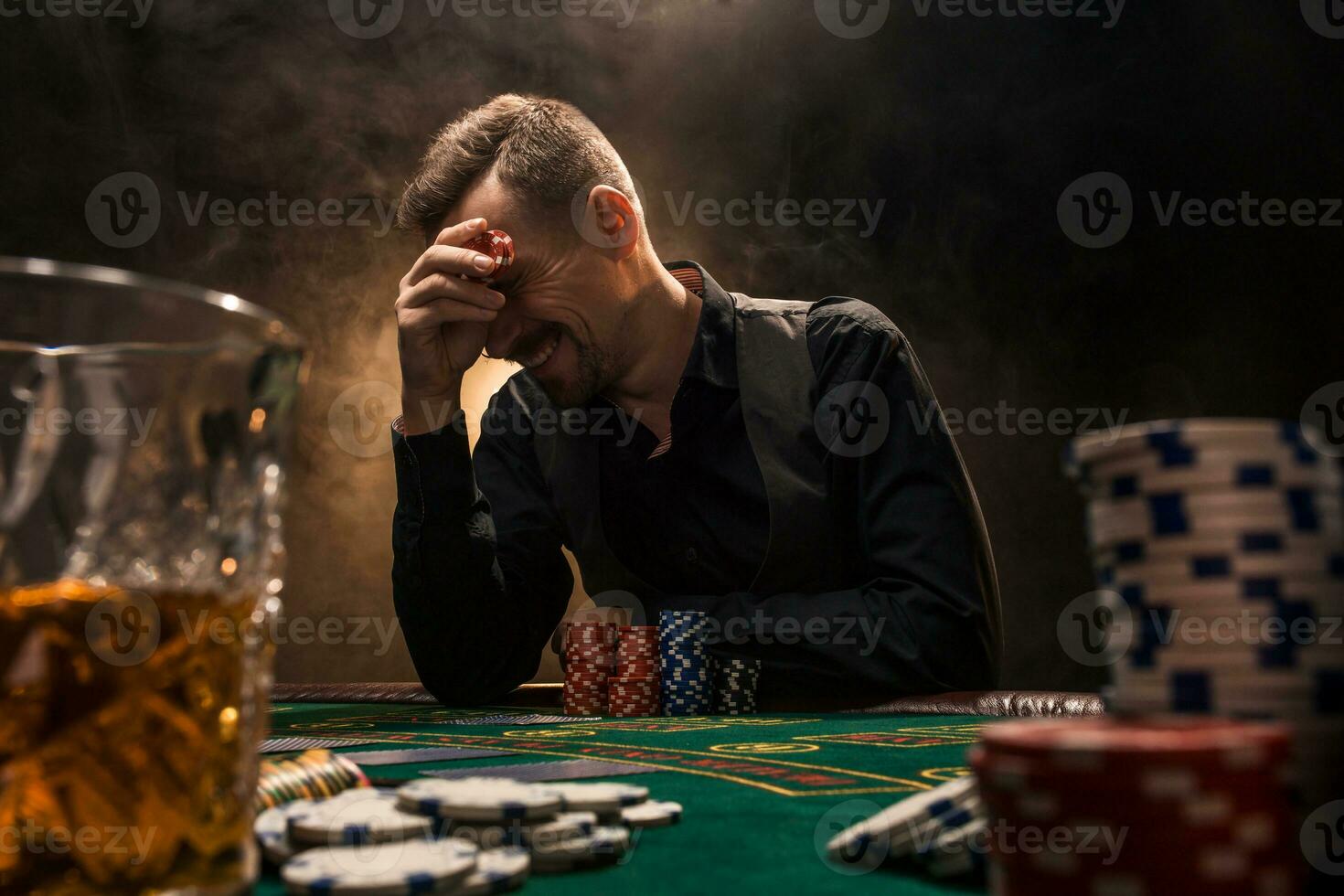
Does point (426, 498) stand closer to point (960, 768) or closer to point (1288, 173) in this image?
point (960, 768)

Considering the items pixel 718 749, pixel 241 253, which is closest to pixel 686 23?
pixel 241 253

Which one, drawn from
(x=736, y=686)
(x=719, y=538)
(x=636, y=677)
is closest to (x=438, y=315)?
(x=719, y=538)

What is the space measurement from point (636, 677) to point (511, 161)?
153 cm

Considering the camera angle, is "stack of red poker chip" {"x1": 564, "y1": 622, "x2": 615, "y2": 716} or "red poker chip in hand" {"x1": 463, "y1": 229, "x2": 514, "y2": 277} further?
"red poker chip in hand" {"x1": 463, "y1": 229, "x2": 514, "y2": 277}

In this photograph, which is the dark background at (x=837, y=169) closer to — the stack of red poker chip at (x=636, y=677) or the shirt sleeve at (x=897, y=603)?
the shirt sleeve at (x=897, y=603)

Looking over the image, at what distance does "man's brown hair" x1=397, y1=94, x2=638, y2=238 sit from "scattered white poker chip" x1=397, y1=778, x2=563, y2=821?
2322 millimetres

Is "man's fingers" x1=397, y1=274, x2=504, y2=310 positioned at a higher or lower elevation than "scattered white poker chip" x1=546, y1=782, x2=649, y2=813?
higher

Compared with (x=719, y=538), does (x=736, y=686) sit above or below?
below

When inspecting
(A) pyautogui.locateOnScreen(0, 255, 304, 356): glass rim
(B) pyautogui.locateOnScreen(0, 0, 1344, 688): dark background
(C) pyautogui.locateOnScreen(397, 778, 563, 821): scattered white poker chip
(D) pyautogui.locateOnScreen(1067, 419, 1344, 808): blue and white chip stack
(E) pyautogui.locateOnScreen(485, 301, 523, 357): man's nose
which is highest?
(B) pyautogui.locateOnScreen(0, 0, 1344, 688): dark background

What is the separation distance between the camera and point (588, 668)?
8.23 ft

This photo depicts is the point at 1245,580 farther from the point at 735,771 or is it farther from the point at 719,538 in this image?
the point at 719,538

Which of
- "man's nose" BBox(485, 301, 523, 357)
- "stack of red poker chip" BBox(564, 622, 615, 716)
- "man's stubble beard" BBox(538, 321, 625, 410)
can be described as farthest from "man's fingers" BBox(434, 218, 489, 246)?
"stack of red poker chip" BBox(564, 622, 615, 716)

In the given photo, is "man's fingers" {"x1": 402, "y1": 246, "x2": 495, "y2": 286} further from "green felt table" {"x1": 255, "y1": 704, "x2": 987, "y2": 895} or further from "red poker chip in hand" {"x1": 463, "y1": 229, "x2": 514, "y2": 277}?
"green felt table" {"x1": 255, "y1": 704, "x2": 987, "y2": 895}

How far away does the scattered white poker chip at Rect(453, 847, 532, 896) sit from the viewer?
0.73 m
